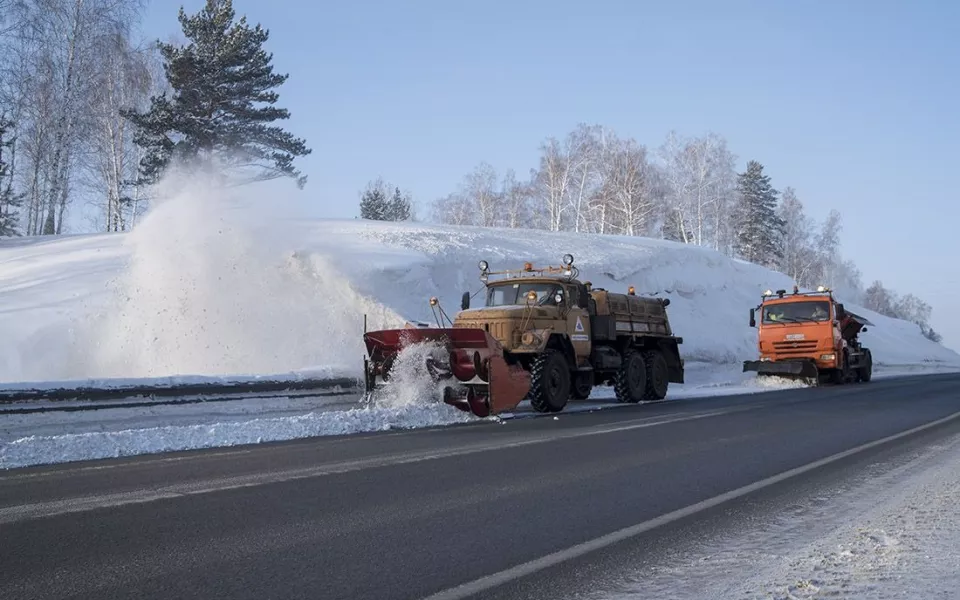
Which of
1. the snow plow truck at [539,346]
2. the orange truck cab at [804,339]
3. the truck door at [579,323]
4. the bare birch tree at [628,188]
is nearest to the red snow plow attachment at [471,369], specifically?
the snow plow truck at [539,346]

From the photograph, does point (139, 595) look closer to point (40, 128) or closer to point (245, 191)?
point (245, 191)

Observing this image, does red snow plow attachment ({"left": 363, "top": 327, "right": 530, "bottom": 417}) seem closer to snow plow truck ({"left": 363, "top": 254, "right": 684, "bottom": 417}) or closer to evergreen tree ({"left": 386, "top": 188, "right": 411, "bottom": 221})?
snow plow truck ({"left": 363, "top": 254, "right": 684, "bottom": 417})

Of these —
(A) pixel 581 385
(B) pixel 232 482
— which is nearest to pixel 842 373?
(A) pixel 581 385

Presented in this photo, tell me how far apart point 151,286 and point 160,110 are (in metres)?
15.5

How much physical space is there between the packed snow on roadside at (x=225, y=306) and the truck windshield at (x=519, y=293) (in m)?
2.73

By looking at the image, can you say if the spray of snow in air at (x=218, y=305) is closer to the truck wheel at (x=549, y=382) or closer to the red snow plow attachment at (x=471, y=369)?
the red snow plow attachment at (x=471, y=369)

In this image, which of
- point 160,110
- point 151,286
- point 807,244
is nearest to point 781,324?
point 151,286

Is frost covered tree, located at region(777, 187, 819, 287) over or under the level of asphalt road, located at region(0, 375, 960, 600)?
over

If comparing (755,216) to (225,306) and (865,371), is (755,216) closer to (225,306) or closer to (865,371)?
(865,371)

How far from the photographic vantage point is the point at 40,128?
121ft

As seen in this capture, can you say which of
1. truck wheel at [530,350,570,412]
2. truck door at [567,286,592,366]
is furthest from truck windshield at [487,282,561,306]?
truck wheel at [530,350,570,412]

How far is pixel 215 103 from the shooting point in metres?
31.5

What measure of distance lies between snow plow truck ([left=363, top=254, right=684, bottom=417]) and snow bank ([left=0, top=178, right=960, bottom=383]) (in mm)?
2581

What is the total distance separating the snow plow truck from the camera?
1262 centimetres
